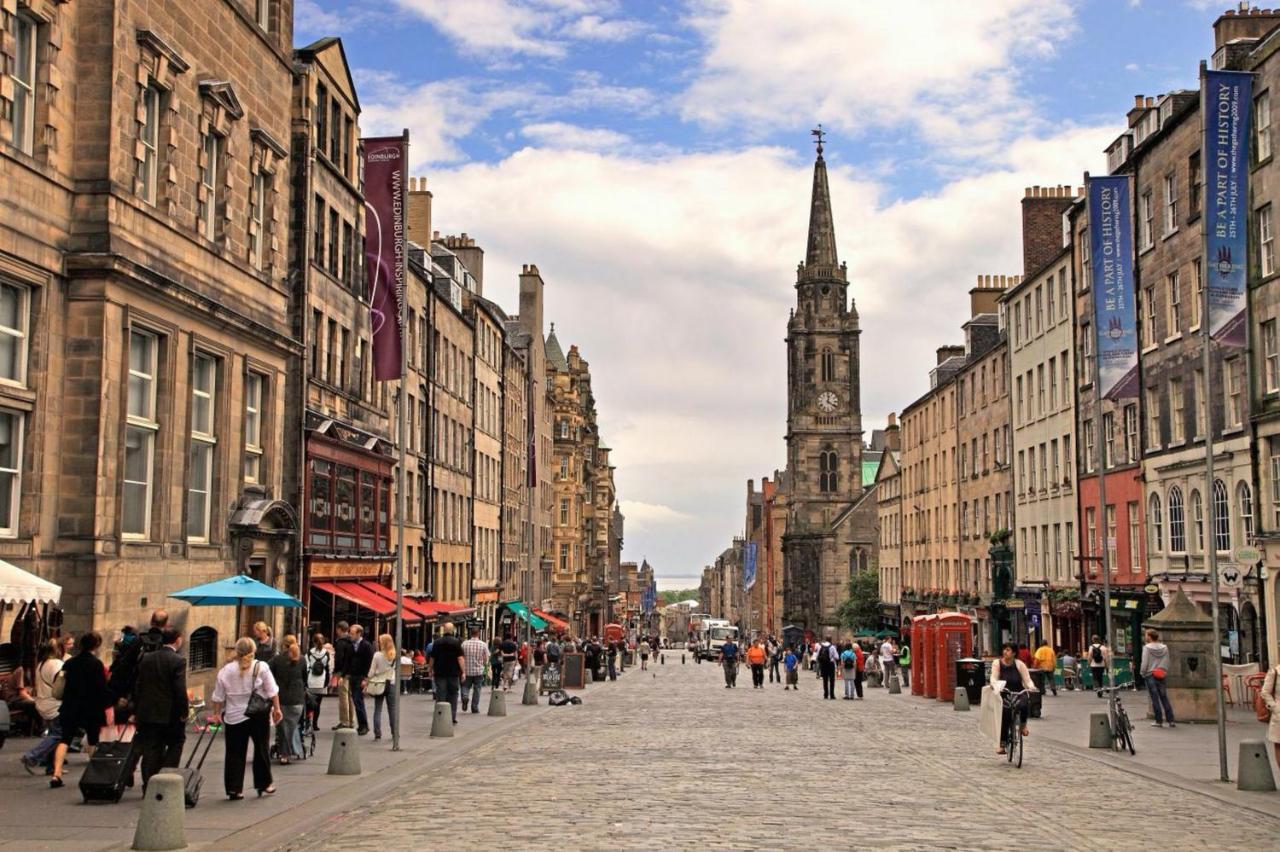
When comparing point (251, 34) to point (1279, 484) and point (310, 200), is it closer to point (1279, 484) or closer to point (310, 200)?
point (310, 200)

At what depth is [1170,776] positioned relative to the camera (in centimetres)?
1772

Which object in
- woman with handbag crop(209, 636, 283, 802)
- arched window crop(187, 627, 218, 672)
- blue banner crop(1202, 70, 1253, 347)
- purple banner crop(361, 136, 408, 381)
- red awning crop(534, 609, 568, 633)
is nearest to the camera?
woman with handbag crop(209, 636, 283, 802)

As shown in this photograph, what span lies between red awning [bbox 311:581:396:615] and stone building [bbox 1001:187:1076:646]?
2563 centimetres

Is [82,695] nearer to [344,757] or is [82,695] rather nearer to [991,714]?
[344,757]

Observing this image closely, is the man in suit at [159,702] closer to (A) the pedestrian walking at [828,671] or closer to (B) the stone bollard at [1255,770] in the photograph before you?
(B) the stone bollard at [1255,770]

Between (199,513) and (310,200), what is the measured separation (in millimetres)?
9860

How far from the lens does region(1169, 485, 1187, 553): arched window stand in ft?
125

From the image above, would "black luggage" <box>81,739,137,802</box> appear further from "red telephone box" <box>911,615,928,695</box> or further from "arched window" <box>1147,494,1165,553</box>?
"arched window" <box>1147,494,1165,553</box>

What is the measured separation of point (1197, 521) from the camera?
121 ft

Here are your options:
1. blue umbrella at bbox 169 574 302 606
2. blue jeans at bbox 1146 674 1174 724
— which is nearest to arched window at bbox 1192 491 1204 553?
blue jeans at bbox 1146 674 1174 724

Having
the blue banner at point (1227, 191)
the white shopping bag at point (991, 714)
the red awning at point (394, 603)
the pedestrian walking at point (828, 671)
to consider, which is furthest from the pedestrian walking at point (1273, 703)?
the pedestrian walking at point (828, 671)

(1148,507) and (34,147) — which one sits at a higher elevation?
(34,147)

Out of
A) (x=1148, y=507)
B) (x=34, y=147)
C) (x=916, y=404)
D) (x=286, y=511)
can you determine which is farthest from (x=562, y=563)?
(x=34, y=147)

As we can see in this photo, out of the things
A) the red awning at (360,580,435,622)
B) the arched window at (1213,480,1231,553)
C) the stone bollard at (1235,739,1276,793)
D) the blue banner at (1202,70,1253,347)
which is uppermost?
the blue banner at (1202,70,1253,347)
